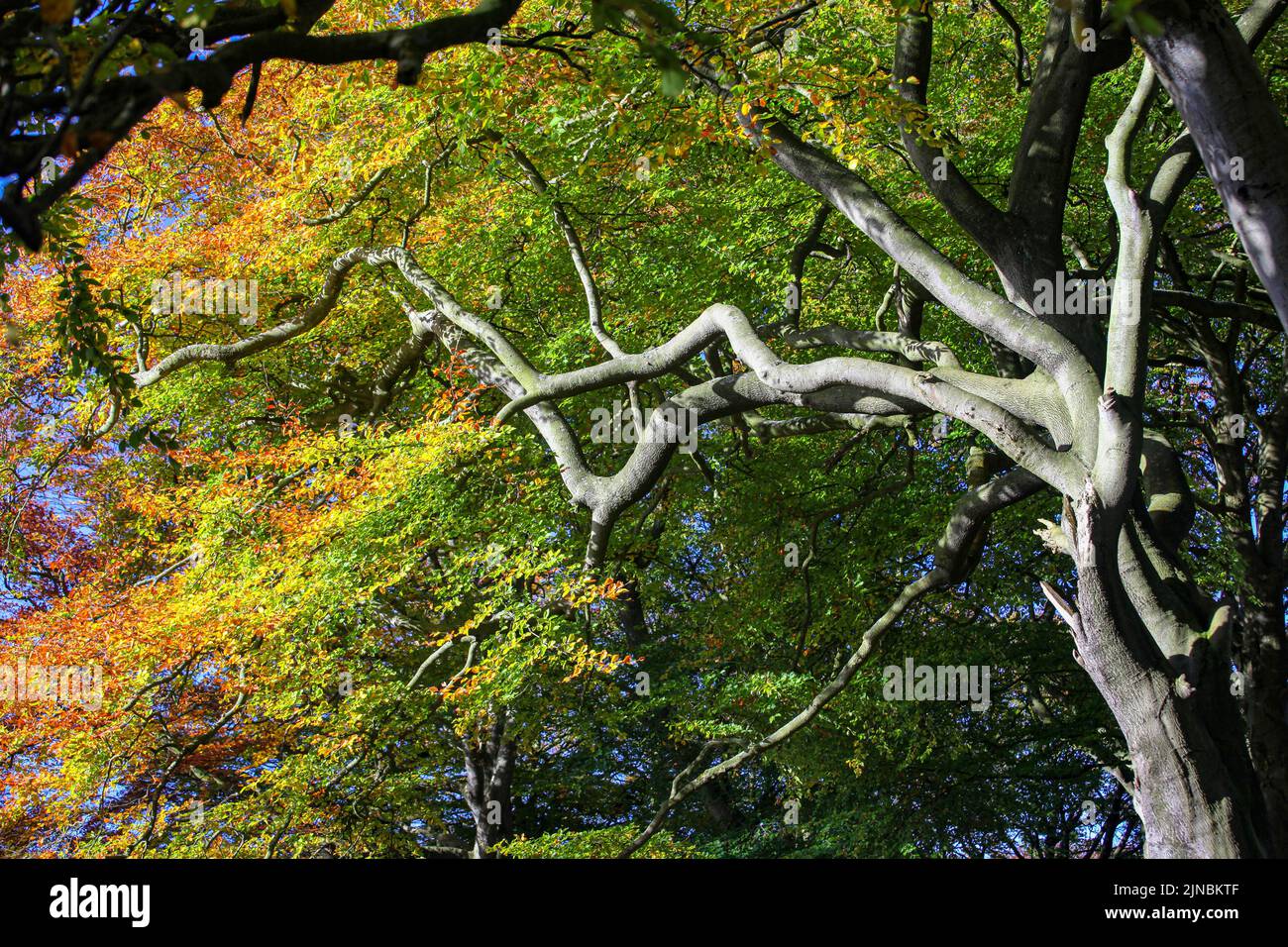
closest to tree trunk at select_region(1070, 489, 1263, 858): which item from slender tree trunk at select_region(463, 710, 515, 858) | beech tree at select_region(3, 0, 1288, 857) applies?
beech tree at select_region(3, 0, 1288, 857)

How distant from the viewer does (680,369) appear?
934cm

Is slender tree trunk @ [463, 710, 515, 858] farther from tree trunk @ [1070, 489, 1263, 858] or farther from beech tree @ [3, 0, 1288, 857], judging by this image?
tree trunk @ [1070, 489, 1263, 858]

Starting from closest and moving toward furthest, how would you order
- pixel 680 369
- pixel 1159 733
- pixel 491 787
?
pixel 1159 733, pixel 680 369, pixel 491 787

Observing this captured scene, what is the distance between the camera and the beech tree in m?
6.31

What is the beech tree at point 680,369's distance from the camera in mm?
6309

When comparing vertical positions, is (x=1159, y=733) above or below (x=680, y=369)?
below

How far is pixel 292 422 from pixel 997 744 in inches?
351

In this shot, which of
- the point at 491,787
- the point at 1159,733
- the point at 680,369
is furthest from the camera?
the point at 491,787

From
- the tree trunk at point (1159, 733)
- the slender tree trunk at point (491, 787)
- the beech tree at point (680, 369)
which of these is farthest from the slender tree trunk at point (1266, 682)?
the slender tree trunk at point (491, 787)

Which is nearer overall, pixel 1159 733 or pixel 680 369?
pixel 1159 733

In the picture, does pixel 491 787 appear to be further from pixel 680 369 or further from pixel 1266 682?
pixel 1266 682

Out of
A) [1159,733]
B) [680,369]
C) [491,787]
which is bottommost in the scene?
[1159,733]

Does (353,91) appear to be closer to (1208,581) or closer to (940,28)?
(940,28)

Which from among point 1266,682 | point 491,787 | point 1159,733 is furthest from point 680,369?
point 491,787
